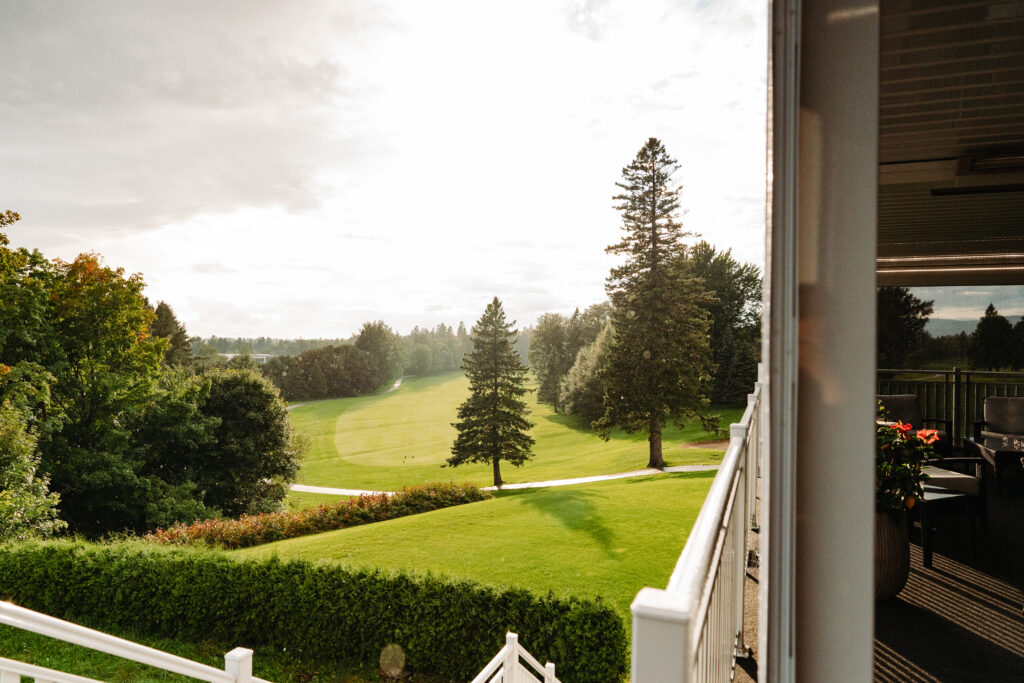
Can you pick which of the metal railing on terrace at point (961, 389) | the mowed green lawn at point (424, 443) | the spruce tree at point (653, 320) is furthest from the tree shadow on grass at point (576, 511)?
the metal railing on terrace at point (961, 389)

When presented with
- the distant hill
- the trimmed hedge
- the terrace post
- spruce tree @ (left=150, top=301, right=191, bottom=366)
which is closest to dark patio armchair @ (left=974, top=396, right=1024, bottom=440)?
the trimmed hedge

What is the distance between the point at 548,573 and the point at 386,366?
21.3 metres

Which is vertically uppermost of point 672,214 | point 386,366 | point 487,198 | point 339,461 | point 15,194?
point 487,198

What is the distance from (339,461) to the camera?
26.0 metres

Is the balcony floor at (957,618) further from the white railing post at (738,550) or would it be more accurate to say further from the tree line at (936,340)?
the tree line at (936,340)

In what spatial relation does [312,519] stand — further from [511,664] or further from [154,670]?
[511,664]

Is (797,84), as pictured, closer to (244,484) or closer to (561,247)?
(244,484)

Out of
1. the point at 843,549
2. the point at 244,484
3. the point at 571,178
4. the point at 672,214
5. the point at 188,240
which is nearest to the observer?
the point at 843,549

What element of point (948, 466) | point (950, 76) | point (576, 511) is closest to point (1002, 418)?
point (948, 466)

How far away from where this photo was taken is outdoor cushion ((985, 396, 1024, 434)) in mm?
4421

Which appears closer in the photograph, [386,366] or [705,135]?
[705,135]

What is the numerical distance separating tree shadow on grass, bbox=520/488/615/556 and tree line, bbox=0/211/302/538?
8146 millimetres

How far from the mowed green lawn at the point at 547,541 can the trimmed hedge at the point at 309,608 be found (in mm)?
2987

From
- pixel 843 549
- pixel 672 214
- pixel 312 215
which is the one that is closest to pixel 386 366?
pixel 312 215
